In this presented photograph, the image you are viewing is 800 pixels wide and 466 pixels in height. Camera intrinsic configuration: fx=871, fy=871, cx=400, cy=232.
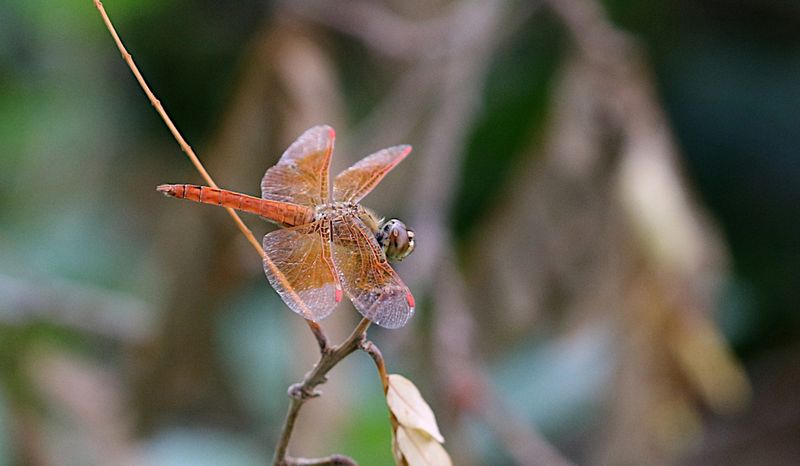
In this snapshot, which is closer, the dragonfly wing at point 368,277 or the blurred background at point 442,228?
the dragonfly wing at point 368,277

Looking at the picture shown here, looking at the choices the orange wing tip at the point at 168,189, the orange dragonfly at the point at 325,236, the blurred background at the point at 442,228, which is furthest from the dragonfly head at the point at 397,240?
the blurred background at the point at 442,228


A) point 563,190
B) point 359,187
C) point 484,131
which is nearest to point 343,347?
point 359,187

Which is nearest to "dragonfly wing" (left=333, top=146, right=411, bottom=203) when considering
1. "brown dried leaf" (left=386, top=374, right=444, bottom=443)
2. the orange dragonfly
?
the orange dragonfly

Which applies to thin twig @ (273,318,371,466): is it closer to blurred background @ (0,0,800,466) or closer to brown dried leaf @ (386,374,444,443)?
brown dried leaf @ (386,374,444,443)

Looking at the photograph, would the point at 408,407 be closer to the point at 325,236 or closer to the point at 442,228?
the point at 325,236

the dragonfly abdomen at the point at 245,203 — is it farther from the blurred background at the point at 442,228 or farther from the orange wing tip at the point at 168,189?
the blurred background at the point at 442,228

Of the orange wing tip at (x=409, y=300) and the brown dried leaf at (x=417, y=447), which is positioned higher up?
the orange wing tip at (x=409, y=300)

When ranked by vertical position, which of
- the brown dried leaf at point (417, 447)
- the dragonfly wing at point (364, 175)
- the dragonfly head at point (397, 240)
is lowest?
the brown dried leaf at point (417, 447)

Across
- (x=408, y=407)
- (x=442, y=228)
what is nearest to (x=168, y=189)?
(x=408, y=407)
